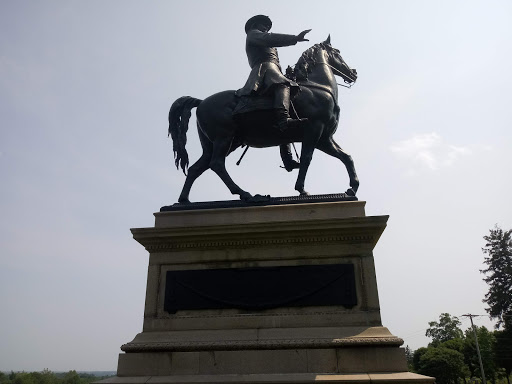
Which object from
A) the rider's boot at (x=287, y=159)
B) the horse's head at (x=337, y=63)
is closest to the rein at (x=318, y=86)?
the horse's head at (x=337, y=63)

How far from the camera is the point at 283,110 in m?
8.92

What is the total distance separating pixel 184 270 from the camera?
808 cm

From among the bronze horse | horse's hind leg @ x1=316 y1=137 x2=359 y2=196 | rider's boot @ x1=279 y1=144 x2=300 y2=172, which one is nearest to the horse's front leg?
the bronze horse

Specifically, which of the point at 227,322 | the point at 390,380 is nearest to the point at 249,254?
the point at 227,322

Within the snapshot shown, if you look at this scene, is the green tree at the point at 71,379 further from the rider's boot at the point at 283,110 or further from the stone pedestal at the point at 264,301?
the rider's boot at the point at 283,110

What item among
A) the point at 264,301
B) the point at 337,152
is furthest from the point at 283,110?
the point at 264,301

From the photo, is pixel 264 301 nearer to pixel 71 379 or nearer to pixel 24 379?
pixel 24 379

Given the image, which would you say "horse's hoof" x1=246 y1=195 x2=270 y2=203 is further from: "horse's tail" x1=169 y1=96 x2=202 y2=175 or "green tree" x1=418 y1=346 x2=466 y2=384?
"green tree" x1=418 y1=346 x2=466 y2=384

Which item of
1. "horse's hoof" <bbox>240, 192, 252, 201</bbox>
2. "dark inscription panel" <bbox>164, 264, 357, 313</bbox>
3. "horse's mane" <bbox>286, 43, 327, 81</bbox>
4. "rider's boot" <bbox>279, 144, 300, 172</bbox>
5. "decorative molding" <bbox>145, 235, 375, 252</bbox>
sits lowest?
"dark inscription panel" <bbox>164, 264, 357, 313</bbox>

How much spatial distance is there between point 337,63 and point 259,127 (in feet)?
9.59

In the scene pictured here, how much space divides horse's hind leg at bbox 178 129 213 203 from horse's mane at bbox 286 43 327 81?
8.09 ft

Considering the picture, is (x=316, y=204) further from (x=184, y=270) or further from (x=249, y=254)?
(x=184, y=270)

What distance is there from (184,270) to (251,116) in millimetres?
3625

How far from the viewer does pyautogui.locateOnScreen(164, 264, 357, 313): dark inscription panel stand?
7422 millimetres
